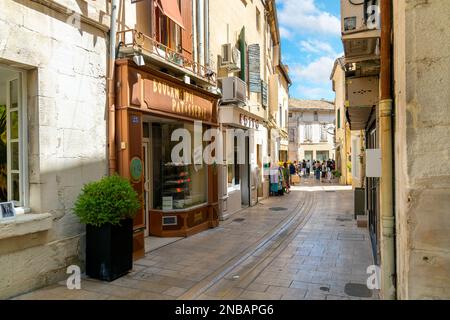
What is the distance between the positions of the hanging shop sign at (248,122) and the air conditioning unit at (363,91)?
17.8ft

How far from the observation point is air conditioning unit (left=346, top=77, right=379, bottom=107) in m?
5.00

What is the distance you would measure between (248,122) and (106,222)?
7.35 metres

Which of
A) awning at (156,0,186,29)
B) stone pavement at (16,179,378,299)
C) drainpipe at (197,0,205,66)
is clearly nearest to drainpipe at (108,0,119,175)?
awning at (156,0,186,29)

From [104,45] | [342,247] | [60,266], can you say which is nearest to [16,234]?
[60,266]

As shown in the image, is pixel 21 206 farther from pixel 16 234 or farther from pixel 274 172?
pixel 274 172

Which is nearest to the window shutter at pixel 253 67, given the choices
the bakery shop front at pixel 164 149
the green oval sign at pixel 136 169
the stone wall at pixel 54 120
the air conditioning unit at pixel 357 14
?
the bakery shop front at pixel 164 149

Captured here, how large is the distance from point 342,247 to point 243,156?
6.16 meters

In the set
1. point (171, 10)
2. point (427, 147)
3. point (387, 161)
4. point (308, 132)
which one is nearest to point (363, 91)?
point (387, 161)

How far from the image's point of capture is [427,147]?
8.46ft

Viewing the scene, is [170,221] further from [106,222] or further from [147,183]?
[106,222]

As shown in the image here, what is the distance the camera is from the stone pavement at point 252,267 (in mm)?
4344

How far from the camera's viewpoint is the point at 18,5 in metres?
4.13

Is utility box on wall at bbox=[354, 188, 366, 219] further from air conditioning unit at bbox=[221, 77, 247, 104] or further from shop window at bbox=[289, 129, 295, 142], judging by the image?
shop window at bbox=[289, 129, 295, 142]
